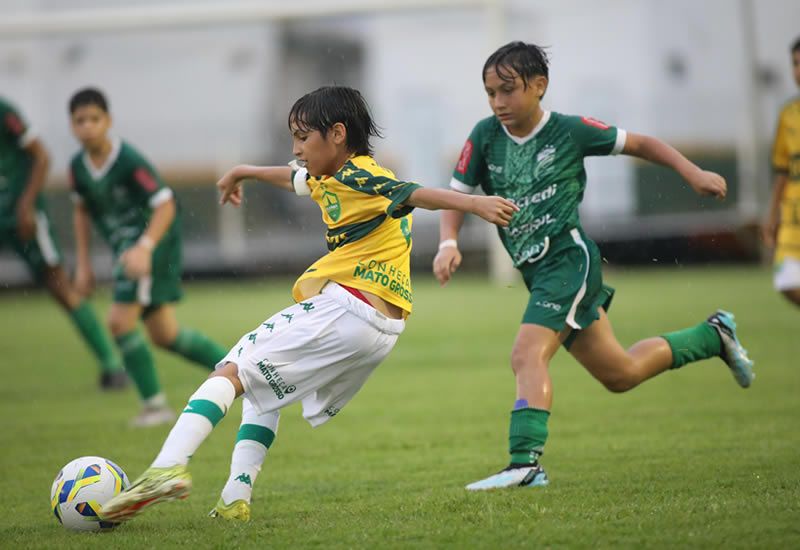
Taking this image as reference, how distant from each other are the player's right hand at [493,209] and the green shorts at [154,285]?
3849mm

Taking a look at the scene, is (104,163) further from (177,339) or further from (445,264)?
(445,264)

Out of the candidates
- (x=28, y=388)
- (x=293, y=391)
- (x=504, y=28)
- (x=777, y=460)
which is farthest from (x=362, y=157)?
(x=504, y=28)

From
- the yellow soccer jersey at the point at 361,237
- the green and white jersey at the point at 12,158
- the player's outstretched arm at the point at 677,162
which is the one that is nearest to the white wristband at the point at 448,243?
the yellow soccer jersey at the point at 361,237

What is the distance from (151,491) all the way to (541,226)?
2.13 m

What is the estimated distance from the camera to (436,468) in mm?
5309

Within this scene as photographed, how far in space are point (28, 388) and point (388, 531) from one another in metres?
6.06

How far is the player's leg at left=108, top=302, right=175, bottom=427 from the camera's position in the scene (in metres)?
7.36

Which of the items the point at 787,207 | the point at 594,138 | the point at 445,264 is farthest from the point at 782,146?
the point at 445,264

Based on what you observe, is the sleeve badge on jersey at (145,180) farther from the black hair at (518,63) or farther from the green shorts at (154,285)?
the black hair at (518,63)

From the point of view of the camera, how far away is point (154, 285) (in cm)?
742

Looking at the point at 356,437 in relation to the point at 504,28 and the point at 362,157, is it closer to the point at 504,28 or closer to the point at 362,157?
the point at 362,157

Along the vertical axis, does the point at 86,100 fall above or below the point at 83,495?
above

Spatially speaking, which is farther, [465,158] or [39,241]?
[39,241]

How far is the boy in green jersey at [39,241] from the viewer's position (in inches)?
360
